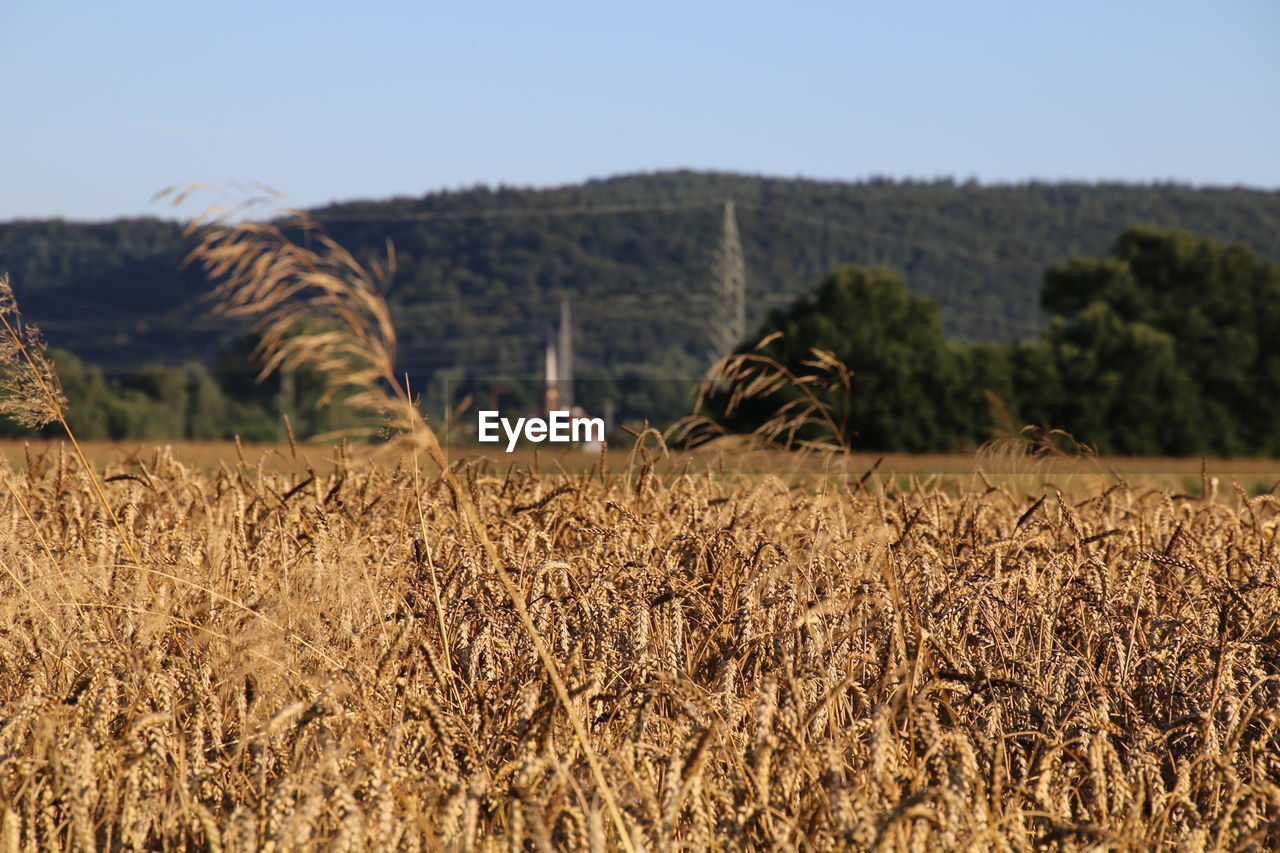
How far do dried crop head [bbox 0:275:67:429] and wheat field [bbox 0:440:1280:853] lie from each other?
1.32 ft

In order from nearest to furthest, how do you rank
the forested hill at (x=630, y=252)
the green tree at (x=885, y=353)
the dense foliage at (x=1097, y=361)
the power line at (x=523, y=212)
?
the green tree at (x=885, y=353) < the dense foliage at (x=1097, y=361) < the forested hill at (x=630, y=252) < the power line at (x=523, y=212)

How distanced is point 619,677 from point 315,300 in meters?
1.15

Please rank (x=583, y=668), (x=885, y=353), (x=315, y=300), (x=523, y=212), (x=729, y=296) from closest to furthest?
(x=315, y=300)
(x=583, y=668)
(x=885, y=353)
(x=729, y=296)
(x=523, y=212)

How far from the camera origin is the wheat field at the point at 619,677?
6.12ft

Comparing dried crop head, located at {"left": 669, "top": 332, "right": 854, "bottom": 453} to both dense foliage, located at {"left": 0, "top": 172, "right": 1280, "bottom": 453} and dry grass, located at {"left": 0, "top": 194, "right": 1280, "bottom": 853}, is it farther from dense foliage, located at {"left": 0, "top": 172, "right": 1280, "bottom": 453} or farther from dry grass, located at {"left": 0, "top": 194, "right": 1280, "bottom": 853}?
dense foliage, located at {"left": 0, "top": 172, "right": 1280, "bottom": 453}

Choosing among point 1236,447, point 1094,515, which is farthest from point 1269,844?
point 1236,447

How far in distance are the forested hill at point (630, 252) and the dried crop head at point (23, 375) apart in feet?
268

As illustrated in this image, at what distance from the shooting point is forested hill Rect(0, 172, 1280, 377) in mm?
90500

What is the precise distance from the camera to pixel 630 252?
5074 inches

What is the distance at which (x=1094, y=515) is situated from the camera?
473 centimetres

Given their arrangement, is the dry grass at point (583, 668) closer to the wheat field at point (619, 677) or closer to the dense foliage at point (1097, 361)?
the wheat field at point (619, 677)

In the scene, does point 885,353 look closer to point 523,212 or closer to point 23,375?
point 23,375

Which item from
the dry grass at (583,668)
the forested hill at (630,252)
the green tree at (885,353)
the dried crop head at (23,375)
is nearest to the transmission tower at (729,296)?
the green tree at (885,353)

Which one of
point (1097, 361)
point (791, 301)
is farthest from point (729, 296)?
point (1097, 361)
